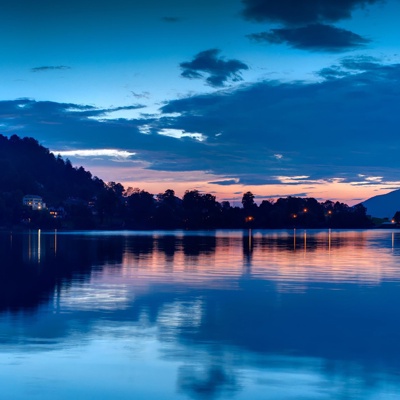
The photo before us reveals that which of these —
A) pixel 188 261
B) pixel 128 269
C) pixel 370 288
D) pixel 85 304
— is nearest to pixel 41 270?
pixel 128 269

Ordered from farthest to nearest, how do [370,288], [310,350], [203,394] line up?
[370,288] → [310,350] → [203,394]

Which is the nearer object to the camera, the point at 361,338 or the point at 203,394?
the point at 203,394

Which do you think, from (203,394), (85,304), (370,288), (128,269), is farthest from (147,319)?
(128,269)

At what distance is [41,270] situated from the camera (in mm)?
38688

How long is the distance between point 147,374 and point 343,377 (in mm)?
4215

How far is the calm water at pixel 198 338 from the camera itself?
1302cm

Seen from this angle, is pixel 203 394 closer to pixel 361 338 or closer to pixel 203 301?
pixel 361 338

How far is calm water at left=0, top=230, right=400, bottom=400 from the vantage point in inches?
513

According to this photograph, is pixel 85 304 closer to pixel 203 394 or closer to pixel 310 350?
pixel 310 350

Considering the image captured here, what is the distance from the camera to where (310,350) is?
53.3 feet

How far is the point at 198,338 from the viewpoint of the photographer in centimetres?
1755

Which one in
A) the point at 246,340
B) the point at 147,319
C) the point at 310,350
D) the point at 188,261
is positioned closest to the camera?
the point at 310,350

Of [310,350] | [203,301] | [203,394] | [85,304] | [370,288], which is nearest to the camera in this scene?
[203,394]

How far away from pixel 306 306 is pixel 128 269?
17.6m
